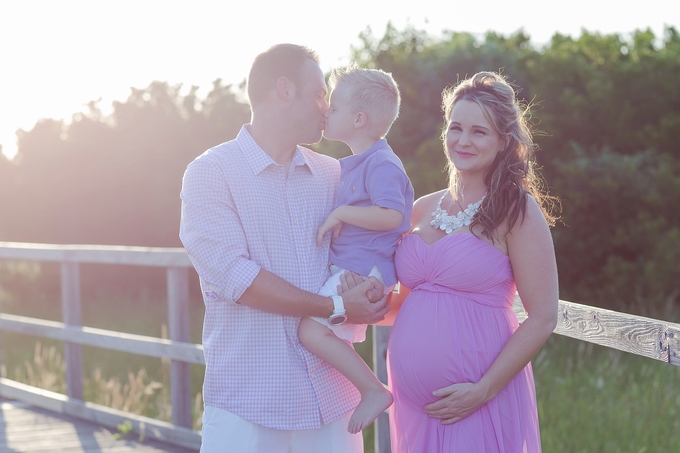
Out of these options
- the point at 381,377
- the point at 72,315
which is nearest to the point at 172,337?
the point at 72,315

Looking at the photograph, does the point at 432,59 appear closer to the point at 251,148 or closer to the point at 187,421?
the point at 187,421

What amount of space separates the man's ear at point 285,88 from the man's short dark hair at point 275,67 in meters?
0.01

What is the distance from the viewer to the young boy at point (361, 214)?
101 inches

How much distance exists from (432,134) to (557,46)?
130 inches

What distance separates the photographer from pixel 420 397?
8.44 ft

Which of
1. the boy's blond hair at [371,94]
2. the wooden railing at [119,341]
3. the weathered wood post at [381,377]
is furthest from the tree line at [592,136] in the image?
the boy's blond hair at [371,94]

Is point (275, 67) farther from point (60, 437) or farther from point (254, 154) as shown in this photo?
point (60, 437)

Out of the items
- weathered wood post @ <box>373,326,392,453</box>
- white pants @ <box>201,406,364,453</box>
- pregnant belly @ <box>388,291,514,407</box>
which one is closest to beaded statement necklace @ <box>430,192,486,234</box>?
pregnant belly @ <box>388,291,514,407</box>

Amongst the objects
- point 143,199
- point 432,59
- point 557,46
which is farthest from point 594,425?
point 143,199

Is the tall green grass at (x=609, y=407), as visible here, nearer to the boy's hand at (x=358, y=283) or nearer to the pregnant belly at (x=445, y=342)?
the pregnant belly at (x=445, y=342)

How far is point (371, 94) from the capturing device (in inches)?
108

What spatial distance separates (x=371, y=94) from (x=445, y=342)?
933 millimetres

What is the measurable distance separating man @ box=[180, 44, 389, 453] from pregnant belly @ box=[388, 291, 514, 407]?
16 centimetres

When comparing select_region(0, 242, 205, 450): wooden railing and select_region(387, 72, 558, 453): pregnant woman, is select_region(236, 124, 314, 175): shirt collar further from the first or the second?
select_region(0, 242, 205, 450): wooden railing
